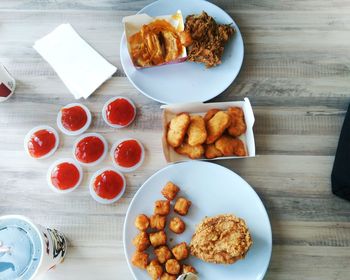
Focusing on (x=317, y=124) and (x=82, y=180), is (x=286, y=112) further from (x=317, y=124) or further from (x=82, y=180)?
(x=82, y=180)

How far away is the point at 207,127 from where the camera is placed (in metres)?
1.37

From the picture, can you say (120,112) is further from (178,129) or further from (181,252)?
(181,252)

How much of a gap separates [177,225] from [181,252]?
9 cm

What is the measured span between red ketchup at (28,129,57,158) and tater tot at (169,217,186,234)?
1.86 feet

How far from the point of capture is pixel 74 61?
1559 millimetres

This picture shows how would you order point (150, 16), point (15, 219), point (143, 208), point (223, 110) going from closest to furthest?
point (15, 219), point (143, 208), point (223, 110), point (150, 16)

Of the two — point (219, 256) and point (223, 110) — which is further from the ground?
point (223, 110)

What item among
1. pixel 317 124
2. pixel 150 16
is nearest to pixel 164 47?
pixel 150 16

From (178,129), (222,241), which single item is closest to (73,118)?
(178,129)

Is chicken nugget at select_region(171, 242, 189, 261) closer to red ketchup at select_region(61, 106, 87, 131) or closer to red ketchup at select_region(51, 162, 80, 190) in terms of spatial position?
red ketchup at select_region(51, 162, 80, 190)

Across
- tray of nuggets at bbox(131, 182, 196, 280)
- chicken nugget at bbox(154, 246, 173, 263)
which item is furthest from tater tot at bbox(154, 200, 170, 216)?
chicken nugget at bbox(154, 246, 173, 263)

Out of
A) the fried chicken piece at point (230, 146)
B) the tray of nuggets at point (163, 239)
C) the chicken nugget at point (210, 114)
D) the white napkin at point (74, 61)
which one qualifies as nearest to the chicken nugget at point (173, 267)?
the tray of nuggets at point (163, 239)

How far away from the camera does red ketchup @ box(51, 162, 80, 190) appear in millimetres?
1390

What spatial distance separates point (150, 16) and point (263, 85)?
0.56m
